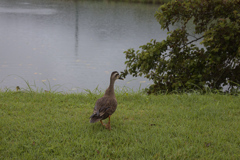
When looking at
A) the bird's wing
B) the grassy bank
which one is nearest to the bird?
the bird's wing

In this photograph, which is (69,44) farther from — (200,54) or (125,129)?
(125,129)

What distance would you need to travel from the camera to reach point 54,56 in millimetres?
10789

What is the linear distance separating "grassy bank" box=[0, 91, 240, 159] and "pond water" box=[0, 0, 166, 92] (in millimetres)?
2044

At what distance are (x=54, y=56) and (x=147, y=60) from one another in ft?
17.0

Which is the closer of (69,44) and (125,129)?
(125,129)

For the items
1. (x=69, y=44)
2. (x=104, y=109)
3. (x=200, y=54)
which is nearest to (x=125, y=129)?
(x=104, y=109)

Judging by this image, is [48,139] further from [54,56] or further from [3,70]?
[54,56]

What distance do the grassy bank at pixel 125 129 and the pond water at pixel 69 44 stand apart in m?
2.04

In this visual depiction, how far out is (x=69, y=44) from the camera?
12469 millimetres

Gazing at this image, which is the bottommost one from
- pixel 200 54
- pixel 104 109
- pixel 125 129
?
pixel 125 129

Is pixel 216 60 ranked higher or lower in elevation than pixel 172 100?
higher

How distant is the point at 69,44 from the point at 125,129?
29.0 feet

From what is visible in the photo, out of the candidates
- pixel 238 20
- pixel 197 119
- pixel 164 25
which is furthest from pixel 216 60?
pixel 197 119

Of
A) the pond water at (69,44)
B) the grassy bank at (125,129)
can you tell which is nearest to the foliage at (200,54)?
the grassy bank at (125,129)
